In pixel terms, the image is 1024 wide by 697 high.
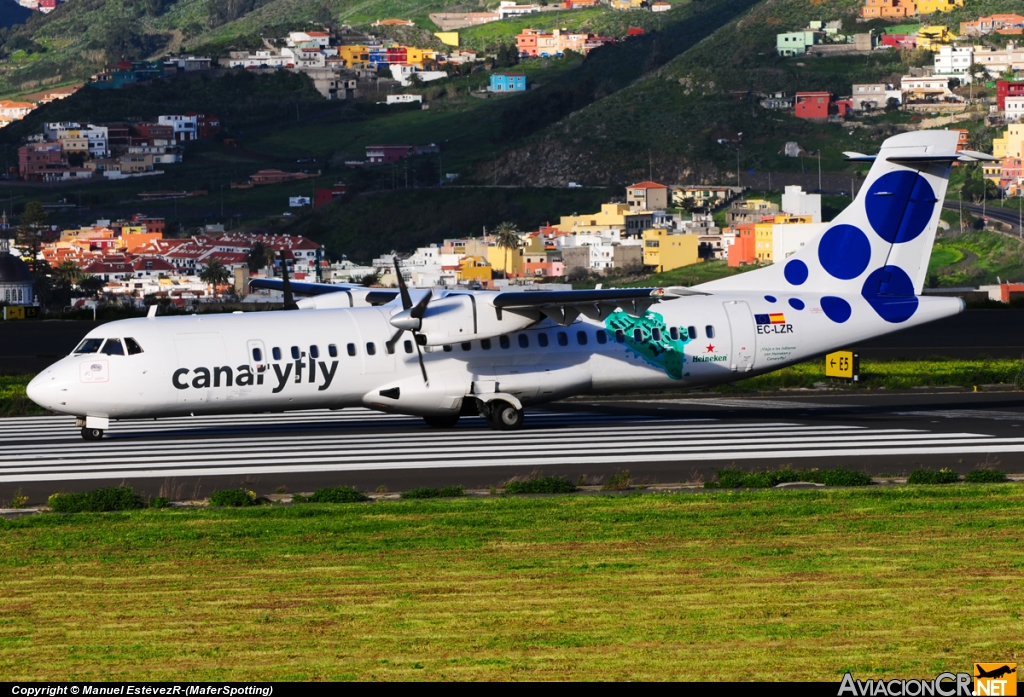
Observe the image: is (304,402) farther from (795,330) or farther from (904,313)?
(904,313)

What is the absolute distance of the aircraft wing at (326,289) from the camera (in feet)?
109

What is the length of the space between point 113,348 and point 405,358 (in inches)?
228

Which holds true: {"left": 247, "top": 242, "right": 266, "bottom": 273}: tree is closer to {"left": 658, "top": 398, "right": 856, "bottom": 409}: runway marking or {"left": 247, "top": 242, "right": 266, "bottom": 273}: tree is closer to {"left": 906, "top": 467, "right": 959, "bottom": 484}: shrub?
{"left": 658, "top": 398, "right": 856, "bottom": 409}: runway marking

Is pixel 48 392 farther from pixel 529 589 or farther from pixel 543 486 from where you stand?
pixel 529 589

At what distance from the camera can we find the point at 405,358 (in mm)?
29062

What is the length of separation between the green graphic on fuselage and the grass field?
10.8 m

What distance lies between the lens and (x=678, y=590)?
1411 centimetres

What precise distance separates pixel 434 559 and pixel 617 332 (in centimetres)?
1547

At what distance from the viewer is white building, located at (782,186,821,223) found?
184m

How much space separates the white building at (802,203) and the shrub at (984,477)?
162m

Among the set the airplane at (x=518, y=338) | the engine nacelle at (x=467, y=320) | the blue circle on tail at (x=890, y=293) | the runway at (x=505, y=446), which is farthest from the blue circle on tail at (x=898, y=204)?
the engine nacelle at (x=467, y=320)

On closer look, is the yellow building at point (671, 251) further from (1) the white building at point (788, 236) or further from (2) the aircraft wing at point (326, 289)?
(2) the aircraft wing at point (326, 289)

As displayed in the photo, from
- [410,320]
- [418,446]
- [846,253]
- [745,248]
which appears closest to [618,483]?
[418,446]

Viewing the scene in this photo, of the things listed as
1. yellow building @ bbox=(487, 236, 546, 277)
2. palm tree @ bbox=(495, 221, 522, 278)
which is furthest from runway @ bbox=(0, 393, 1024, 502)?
yellow building @ bbox=(487, 236, 546, 277)
